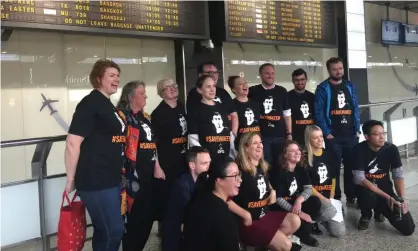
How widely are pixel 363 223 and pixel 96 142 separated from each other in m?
2.73

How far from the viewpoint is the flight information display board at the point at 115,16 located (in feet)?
11.6

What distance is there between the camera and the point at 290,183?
12.5 feet

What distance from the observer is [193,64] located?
5.37m

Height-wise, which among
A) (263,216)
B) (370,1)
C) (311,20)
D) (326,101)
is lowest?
(263,216)

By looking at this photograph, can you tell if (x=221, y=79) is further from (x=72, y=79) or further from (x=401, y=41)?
(x=401, y=41)

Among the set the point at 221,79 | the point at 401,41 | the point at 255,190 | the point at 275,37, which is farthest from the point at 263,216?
the point at 401,41

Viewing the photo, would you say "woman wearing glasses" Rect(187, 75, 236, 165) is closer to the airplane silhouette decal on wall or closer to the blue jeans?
the blue jeans

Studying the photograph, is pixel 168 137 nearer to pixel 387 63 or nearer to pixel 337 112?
pixel 337 112

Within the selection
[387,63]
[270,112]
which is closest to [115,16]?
[270,112]

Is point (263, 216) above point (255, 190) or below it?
below

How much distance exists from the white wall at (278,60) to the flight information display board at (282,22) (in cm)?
73

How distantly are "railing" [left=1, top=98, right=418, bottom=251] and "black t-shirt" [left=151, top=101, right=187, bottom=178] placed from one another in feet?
2.42

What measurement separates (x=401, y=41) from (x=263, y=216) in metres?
7.54

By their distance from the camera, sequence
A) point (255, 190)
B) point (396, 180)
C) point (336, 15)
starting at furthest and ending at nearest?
point (336, 15) → point (396, 180) → point (255, 190)
